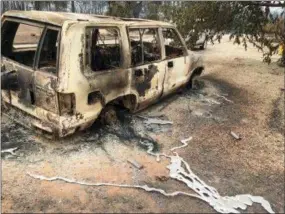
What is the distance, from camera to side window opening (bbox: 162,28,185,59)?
6.98 meters

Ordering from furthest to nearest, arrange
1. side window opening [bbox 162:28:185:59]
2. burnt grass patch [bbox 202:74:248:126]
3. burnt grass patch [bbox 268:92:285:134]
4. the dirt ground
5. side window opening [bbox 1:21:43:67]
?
side window opening [bbox 162:28:185:59] < burnt grass patch [bbox 202:74:248:126] < burnt grass patch [bbox 268:92:285:134] < side window opening [bbox 1:21:43:67] < the dirt ground

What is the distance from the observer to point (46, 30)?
473 centimetres

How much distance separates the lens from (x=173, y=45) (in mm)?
7266

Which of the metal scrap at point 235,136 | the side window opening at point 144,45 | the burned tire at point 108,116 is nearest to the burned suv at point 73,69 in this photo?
the side window opening at point 144,45

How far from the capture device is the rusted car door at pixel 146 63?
5742mm

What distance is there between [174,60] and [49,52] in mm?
2647

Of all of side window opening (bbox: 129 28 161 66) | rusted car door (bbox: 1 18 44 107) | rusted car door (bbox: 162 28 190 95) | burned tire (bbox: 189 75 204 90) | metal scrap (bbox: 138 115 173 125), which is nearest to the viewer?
rusted car door (bbox: 1 18 44 107)

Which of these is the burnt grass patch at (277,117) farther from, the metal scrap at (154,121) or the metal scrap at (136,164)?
the metal scrap at (136,164)

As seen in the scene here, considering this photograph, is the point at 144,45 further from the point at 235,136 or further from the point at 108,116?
the point at 235,136

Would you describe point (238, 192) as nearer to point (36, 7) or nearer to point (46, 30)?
point (46, 30)

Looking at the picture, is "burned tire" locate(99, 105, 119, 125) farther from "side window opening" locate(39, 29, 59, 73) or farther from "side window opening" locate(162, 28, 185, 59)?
"side window opening" locate(162, 28, 185, 59)

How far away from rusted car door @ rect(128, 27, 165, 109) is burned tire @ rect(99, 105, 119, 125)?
1.74ft

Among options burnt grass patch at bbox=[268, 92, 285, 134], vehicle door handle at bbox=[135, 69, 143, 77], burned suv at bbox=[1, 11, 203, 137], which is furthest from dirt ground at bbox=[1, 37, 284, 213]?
vehicle door handle at bbox=[135, 69, 143, 77]

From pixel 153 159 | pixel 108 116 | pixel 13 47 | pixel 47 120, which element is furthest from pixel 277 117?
pixel 13 47
